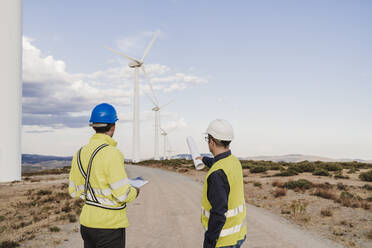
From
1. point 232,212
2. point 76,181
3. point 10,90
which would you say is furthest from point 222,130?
point 10,90

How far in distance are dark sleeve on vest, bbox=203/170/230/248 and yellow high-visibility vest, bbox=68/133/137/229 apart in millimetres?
897

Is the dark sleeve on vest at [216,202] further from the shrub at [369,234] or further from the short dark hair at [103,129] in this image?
Answer: the shrub at [369,234]

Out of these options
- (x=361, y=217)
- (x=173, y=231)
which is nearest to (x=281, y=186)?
(x=361, y=217)

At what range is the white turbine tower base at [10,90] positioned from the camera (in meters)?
26.1

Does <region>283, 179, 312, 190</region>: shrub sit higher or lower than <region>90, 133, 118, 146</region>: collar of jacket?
lower

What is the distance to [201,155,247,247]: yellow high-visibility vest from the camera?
3.05 meters

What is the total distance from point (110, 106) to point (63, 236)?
259 inches

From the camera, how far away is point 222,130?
3215mm

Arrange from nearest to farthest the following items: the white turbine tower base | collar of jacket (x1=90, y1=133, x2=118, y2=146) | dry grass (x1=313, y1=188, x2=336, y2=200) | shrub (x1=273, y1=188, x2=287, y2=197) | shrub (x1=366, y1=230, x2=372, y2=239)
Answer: collar of jacket (x1=90, y1=133, x2=118, y2=146)
shrub (x1=366, y1=230, x2=372, y2=239)
dry grass (x1=313, y1=188, x2=336, y2=200)
shrub (x1=273, y1=188, x2=287, y2=197)
the white turbine tower base

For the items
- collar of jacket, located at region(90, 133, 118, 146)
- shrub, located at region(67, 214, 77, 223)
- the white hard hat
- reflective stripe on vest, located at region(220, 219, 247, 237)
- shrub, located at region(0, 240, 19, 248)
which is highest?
the white hard hat

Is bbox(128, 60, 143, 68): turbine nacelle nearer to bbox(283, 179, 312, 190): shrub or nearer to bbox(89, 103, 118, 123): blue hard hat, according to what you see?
bbox(283, 179, 312, 190): shrub

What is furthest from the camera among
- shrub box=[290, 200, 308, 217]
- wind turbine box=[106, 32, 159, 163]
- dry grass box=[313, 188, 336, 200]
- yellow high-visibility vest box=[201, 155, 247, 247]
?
wind turbine box=[106, 32, 159, 163]

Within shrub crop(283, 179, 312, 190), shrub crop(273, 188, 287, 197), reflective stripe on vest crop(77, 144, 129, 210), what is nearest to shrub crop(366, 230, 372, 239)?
shrub crop(273, 188, 287, 197)

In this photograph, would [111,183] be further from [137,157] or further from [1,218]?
[137,157]
